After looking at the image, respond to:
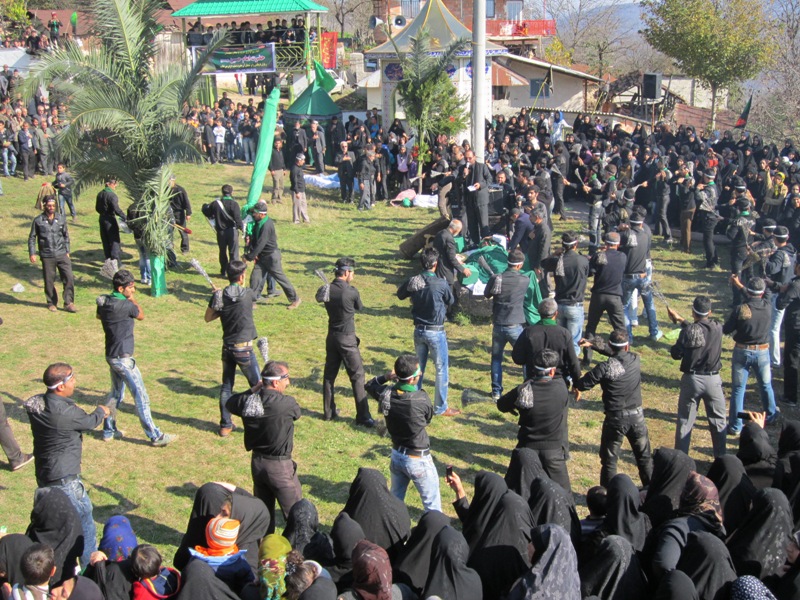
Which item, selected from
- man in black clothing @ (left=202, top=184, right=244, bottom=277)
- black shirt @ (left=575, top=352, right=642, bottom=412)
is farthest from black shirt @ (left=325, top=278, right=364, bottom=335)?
man in black clothing @ (left=202, top=184, right=244, bottom=277)

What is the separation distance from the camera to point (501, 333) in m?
9.70

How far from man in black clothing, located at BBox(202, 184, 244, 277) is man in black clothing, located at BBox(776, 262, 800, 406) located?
324 inches

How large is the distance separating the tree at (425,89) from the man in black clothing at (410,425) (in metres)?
14.5

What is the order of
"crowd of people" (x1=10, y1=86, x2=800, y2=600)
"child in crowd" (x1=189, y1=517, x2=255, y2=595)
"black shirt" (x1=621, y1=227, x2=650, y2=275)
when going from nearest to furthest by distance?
1. "crowd of people" (x1=10, y1=86, x2=800, y2=600)
2. "child in crowd" (x1=189, y1=517, x2=255, y2=595)
3. "black shirt" (x1=621, y1=227, x2=650, y2=275)

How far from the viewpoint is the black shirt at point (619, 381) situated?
24.9 ft

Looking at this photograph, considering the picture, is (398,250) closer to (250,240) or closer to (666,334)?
(250,240)

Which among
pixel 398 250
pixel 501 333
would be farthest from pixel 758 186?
pixel 501 333

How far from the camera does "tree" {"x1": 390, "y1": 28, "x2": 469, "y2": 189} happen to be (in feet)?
67.7

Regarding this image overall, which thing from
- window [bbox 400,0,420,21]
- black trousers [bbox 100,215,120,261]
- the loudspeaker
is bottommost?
black trousers [bbox 100,215,120,261]

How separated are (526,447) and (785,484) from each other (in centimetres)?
202

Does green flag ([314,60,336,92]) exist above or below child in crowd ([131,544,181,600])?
Result: above

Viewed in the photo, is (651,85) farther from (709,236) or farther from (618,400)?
(618,400)

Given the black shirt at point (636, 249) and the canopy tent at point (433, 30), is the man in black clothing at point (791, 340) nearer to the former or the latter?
the black shirt at point (636, 249)

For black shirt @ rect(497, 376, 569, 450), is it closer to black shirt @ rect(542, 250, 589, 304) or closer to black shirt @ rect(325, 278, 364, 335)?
black shirt @ rect(325, 278, 364, 335)
